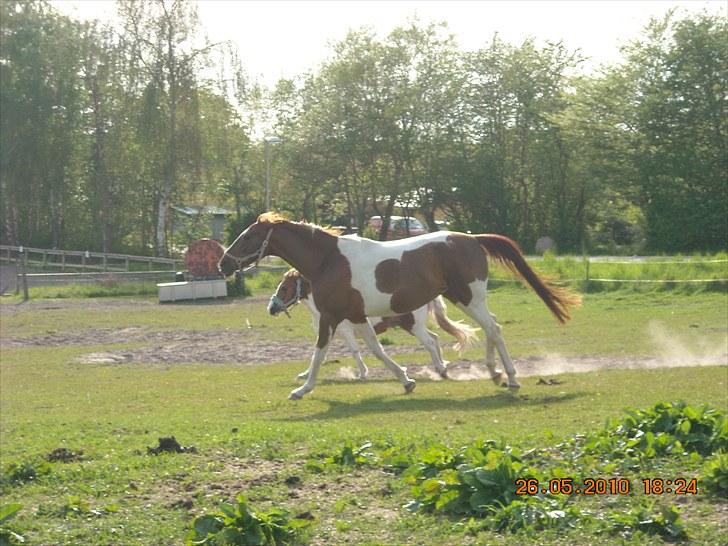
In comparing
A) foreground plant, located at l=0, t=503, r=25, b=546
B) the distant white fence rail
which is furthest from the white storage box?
foreground plant, located at l=0, t=503, r=25, b=546

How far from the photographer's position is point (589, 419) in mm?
11742

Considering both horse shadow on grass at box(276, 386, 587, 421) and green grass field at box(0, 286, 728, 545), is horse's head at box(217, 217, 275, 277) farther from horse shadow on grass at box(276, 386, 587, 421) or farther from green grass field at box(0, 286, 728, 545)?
horse shadow on grass at box(276, 386, 587, 421)

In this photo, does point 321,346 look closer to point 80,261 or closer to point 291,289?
point 291,289

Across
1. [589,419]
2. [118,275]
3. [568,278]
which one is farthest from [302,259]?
[118,275]

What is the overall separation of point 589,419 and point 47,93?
173 ft

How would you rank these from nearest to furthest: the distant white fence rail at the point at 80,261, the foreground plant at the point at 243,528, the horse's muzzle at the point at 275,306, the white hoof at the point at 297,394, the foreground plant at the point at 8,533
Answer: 1. the foreground plant at the point at 243,528
2. the foreground plant at the point at 8,533
3. the white hoof at the point at 297,394
4. the horse's muzzle at the point at 275,306
5. the distant white fence rail at the point at 80,261

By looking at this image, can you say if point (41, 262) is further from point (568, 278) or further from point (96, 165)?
point (568, 278)

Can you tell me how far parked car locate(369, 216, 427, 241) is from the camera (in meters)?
57.3

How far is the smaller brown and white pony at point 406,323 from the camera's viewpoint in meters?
17.8

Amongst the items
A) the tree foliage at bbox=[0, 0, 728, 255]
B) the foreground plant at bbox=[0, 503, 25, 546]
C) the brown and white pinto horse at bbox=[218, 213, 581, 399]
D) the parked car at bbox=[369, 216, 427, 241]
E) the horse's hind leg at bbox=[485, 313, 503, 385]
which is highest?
the tree foliage at bbox=[0, 0, 728, 255]

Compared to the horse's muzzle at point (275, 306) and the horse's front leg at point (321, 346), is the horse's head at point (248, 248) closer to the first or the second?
the horse's front leg at point (321, 346)

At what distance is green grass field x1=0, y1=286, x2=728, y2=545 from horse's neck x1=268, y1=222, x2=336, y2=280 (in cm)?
181

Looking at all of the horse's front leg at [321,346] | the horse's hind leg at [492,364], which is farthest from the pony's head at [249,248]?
the horse's hind leg at [492,364]

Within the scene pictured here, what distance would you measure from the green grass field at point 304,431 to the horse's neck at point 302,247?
1.81 meters
